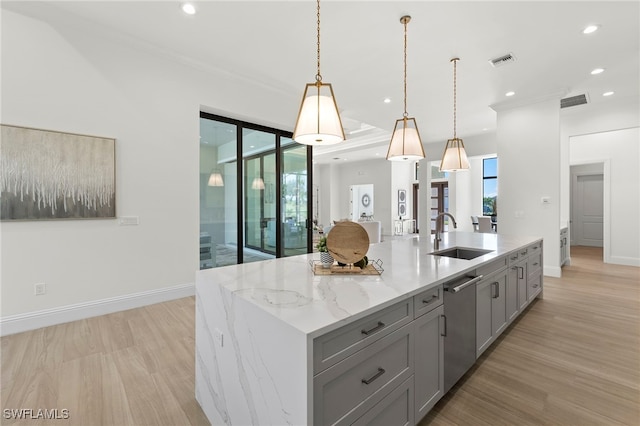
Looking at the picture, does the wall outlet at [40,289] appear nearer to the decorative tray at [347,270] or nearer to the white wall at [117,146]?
the white wall at [117,146]

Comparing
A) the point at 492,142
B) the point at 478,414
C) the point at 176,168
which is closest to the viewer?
the point at 478,414

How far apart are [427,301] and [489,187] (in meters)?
10.5

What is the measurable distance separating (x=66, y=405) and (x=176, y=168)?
8.82 ft

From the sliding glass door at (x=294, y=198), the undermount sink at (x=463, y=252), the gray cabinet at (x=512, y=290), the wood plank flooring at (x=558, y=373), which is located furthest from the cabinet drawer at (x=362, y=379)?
the sliding glass door at (x=294, y=198)

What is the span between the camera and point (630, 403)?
181 cm

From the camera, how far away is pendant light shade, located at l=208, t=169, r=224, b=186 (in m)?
4.33

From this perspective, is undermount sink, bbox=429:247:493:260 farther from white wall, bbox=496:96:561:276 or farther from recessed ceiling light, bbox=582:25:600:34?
white wall, bbox=496:96:561:276

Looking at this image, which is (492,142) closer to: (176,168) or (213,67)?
(213,67)

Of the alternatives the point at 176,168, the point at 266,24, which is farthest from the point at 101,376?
the point at 266,24

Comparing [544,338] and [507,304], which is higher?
[507,304]

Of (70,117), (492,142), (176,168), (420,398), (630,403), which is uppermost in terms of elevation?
(492,142)

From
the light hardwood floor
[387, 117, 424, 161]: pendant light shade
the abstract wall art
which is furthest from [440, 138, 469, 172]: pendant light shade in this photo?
the abstract wall art

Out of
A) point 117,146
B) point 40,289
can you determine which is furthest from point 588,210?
point 40,289

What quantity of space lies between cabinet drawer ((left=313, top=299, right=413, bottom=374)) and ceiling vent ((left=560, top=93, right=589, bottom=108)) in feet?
19.2
